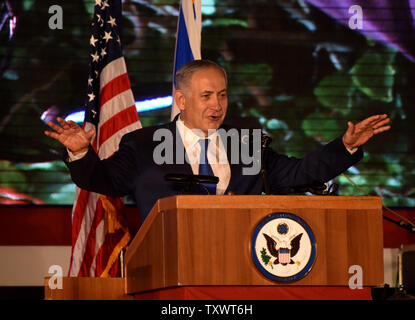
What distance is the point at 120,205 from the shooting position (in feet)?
15.9

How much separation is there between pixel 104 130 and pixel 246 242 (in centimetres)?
269

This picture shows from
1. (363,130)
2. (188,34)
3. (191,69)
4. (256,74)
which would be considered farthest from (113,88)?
(363,130)

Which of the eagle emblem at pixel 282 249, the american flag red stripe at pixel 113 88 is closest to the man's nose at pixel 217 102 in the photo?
the eagle emblem at pixel 282 249

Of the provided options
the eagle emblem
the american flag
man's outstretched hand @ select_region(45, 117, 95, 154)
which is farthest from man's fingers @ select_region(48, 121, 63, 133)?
the american flag

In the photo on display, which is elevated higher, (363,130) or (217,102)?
(217,102)

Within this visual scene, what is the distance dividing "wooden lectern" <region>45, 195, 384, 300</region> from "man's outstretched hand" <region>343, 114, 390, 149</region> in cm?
53

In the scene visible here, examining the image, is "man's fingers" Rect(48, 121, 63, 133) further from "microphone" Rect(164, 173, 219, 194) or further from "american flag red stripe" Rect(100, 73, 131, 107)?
"american flag red stripe" Rect(100, 73, 131, 107)

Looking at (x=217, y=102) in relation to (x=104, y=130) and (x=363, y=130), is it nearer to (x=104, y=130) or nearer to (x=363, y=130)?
(x=363, y=130)

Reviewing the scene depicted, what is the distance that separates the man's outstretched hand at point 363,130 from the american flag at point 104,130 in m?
2.06

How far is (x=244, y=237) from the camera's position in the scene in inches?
93.3

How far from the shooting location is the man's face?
3303 millimetres

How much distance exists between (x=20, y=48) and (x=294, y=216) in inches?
157

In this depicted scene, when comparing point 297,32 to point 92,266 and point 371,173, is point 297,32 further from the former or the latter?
point 92,266
